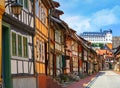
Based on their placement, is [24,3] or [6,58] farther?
[24,3]

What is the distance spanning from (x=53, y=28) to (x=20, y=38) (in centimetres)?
1791

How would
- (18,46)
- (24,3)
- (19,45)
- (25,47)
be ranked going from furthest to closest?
(24,3)
(25,47)
(19,45)
(18,46)

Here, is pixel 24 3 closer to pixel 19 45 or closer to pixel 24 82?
pixel 19 45

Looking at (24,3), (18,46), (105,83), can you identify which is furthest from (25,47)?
(105,83)

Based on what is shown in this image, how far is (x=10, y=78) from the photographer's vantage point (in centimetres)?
1727

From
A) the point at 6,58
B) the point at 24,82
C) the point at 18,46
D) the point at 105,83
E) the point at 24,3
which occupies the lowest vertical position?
the point at 105,83

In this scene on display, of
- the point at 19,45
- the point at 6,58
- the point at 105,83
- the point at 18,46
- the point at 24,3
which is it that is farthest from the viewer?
the point at 105,83

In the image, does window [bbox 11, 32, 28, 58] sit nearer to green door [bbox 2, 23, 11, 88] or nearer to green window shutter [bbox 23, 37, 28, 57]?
green window shutter [bbox 23, 37, 28, 57]

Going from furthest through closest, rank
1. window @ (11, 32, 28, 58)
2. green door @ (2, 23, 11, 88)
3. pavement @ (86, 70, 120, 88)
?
pavement @ (86, 70, 120, 88) < window @ (11, 32, 28, 58) < green door @ (2, 23, 11, 88)

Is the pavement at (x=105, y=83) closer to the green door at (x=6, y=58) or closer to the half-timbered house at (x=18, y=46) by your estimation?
the half-timbered house at (x=18, y=46)

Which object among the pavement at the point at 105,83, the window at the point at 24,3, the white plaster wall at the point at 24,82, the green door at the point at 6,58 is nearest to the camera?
the green door at the point at 6,58

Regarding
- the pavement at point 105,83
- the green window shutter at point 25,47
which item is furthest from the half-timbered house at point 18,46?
the pavement at point 105,83

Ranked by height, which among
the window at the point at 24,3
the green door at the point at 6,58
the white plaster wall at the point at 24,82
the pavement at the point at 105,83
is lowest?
the pavement at the point at 105,83

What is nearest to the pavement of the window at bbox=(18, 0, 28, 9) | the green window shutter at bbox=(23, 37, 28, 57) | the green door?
the green window shutter at bbox=(23, 37, 28, 57)
